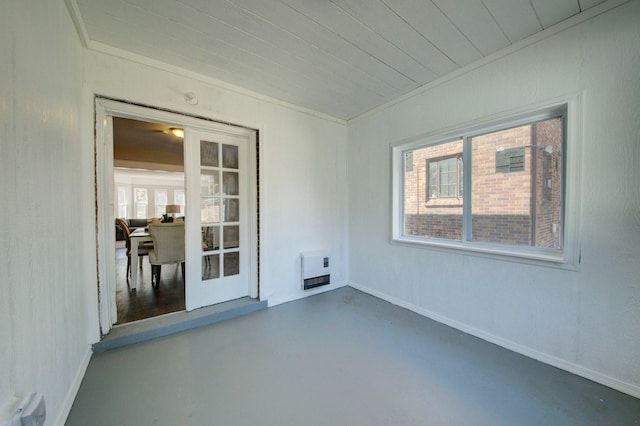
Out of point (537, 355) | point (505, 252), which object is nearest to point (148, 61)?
point (505, 252)

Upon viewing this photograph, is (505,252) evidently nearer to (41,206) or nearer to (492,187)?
(492,187)

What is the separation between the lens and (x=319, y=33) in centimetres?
190

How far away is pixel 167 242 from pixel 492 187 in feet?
13.0

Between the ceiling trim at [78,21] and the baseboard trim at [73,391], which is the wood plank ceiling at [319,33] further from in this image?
the baseboard trim at [73,391]

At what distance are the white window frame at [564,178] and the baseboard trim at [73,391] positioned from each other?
302 cm

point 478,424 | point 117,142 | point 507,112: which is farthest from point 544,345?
point 117,142

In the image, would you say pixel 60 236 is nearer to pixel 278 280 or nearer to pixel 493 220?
pixel 278 280

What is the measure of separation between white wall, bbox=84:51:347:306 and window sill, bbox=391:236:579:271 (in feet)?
4.14

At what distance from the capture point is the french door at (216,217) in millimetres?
2629

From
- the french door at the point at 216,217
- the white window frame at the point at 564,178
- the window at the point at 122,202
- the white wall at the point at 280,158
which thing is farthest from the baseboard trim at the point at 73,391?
the window at the point at 122,202

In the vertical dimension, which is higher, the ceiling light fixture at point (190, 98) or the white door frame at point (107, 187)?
the ceiling light fixture at point (190, 98)

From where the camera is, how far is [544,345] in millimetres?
1900

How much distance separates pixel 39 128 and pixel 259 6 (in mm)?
1443

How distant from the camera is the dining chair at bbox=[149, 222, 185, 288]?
10.9 feet
